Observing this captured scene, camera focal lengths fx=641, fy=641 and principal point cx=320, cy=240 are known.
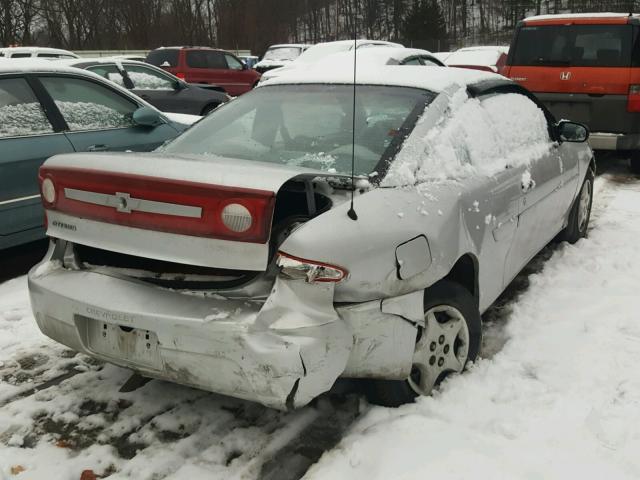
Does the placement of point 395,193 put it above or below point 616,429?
above

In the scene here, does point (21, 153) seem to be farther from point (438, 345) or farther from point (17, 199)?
point (438, 345)

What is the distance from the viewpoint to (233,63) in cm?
1762

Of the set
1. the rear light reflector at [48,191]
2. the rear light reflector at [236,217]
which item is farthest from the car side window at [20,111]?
the rear light reflector at [236,217]

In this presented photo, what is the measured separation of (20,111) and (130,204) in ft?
9.70

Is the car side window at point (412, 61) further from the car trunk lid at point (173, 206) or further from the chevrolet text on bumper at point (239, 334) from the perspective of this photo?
the chevrolet text on bumper at point (239, 334)

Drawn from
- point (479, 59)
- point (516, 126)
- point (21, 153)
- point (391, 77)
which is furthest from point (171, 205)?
point (479, 59)

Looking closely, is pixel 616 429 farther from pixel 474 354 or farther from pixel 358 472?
pixel 358 472

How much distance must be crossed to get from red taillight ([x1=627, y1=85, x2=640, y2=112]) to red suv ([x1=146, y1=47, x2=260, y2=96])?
10631mm

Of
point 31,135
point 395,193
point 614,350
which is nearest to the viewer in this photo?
point 395,193

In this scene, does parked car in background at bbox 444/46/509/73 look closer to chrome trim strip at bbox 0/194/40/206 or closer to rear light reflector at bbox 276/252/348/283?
chrome trim strip at bbox 0/194/40/206

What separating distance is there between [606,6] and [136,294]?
151ft

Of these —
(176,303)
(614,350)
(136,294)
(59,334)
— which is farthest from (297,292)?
(614,350)

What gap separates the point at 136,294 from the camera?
260 cm

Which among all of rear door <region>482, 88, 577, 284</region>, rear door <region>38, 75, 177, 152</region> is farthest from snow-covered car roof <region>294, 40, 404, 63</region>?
rear door <region>482, 88, 577, 284</region>
